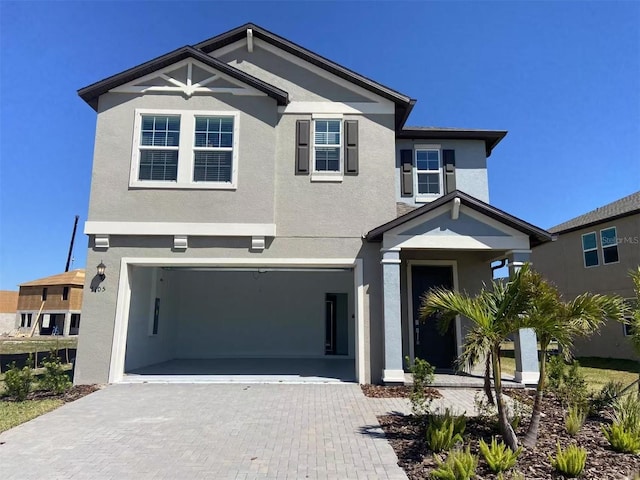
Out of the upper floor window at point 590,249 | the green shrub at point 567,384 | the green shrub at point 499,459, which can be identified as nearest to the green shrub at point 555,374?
the green shrub at point 567,384

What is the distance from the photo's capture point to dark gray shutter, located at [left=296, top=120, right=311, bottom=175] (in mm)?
11223

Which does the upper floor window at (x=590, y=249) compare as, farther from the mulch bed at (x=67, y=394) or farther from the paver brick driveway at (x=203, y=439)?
the mulch bed at (x=67, y=394)

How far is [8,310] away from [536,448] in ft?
184

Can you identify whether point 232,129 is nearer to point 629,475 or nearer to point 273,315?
point 273,315

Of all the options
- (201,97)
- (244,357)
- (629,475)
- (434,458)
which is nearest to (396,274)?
(434,458)

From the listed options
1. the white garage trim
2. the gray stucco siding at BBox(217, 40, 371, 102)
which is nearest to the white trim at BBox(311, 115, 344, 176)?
the gray stucco siding at BBox(217, 40, 371, 102)

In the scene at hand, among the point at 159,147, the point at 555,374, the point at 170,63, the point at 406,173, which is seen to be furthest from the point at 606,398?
the point at 170,63

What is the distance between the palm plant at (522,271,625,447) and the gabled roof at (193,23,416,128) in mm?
7092

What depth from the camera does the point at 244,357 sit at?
51.9ft

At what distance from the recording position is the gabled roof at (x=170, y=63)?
1099 centimetres

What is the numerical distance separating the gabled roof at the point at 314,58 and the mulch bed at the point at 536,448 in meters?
7.95

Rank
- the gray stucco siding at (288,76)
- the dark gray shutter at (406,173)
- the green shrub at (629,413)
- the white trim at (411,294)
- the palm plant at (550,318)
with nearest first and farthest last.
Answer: the palm plant at (550,318)
the green shrub at (629,413)
the gray stucco siding at (288,76)
the white trim at (411,294)
the dark gray shutter at (406,173)

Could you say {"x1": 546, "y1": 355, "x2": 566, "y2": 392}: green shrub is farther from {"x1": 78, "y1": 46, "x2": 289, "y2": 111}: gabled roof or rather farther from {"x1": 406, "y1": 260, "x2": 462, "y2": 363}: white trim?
{"x1": 78, "y1": 46, "x2": 289, "y2": 111}: gabled roof

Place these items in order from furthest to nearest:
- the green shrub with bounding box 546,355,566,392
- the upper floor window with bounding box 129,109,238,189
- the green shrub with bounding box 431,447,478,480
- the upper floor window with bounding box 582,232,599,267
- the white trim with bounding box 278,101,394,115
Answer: the upper floor window with bounding box 582,232,599,267 → the white trim with bounding box 278,101,394,115 → the upper floor window with bounding box 129,109,238,189 → the green shrub with bounding box 546,355,566,392 → the green shrub with bounding box 431,447,478,480
